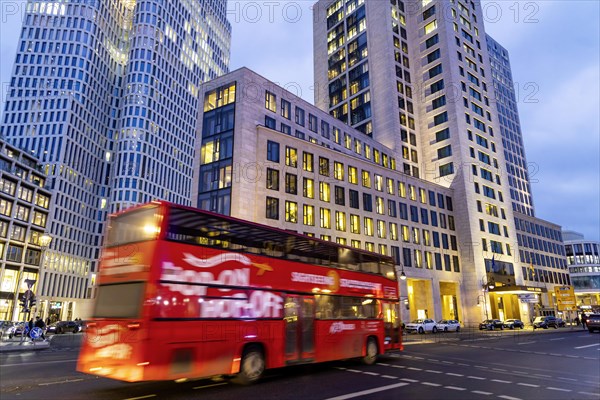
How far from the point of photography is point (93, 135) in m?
104

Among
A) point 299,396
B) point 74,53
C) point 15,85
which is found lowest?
point 299,396

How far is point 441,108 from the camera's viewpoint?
243ft

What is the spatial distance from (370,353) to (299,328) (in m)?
5.21

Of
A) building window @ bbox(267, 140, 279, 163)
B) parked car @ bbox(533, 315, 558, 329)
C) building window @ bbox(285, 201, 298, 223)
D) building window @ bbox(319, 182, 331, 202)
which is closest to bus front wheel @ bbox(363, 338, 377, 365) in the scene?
building window @ bbox(285, 201, 298, 223)

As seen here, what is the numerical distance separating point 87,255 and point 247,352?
100 metres

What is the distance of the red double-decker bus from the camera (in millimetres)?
10438

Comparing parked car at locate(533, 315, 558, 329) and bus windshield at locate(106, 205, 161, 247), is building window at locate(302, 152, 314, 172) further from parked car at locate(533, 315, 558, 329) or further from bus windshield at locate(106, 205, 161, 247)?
parked car at locate(533, 315, 558, 329)

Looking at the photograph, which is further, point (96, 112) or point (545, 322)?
point (96, 112)

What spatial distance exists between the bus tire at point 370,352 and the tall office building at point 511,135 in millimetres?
103820

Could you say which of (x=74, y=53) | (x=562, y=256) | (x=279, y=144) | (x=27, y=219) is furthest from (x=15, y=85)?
(x=562, y=256)

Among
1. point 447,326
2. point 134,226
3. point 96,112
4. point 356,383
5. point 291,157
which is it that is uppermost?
point 96,112

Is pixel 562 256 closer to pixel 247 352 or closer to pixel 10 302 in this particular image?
pixel 247 352

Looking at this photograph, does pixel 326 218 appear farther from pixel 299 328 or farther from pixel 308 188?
pixel 299 328

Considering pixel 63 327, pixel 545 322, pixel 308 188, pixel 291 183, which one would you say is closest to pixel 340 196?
pixel 308 188
